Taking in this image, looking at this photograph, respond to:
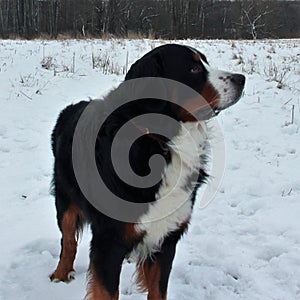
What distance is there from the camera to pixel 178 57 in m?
2.11

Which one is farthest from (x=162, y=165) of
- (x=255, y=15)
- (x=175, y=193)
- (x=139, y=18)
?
(x=255, y=15)

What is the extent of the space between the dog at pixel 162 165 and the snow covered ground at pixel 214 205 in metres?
0.39

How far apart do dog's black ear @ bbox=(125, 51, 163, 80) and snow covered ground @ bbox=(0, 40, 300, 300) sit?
0.34 meters

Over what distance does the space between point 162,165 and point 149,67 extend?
1.60ft

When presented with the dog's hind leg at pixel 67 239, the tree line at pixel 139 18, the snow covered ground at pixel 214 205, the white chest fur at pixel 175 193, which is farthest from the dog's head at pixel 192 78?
the tree line at pixel 139 18

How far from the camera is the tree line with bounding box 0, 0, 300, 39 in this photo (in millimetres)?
26828

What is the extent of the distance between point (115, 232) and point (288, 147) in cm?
310

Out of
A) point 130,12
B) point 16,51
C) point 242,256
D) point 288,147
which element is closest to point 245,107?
point 288,147

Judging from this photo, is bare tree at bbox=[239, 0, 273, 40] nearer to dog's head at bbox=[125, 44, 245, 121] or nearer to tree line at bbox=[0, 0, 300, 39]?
tree line at bbox=[0, 0, 300, 39]

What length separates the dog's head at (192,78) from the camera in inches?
80.2

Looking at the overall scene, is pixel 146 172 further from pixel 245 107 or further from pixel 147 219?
pixel 245 107

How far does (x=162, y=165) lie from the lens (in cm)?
202

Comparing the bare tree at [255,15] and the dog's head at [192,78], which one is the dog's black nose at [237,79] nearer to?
the dog's head at [192,78]

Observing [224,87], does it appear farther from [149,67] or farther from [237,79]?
[149,67]
